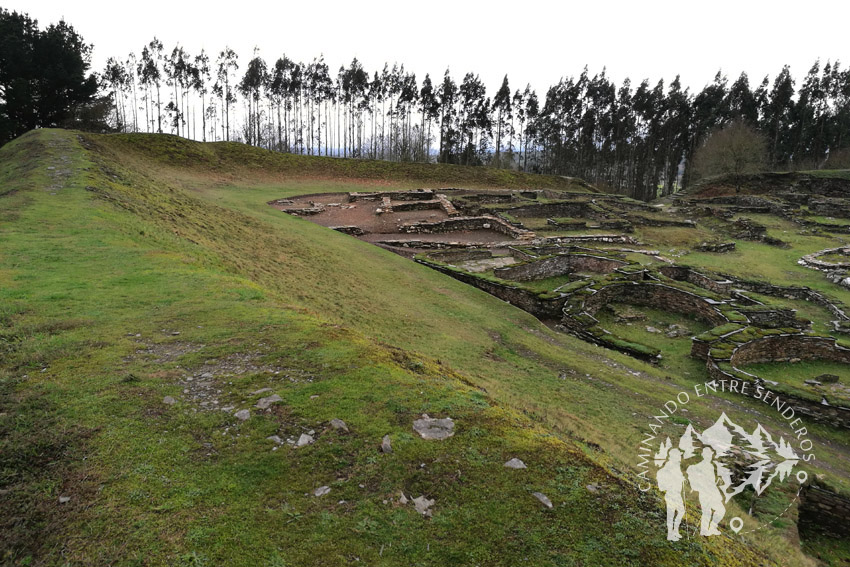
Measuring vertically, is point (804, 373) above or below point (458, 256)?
below

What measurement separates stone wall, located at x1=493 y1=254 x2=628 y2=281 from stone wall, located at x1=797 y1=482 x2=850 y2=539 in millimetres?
13649

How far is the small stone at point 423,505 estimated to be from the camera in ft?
12.5

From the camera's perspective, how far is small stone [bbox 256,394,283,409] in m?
5.23

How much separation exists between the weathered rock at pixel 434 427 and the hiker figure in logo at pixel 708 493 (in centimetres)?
262

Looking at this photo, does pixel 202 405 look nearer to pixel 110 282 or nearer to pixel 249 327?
pixel 249 327

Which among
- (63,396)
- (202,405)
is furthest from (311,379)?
(63,396)

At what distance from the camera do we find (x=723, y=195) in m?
49.9

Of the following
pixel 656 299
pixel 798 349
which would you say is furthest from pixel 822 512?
pixel 656 299

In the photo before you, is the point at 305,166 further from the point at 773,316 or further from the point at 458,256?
the point at 773,316

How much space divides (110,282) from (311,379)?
6347 millimetres

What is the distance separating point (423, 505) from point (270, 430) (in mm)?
2056

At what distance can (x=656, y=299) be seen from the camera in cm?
1738

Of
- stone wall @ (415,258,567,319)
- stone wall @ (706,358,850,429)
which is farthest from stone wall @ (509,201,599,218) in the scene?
stone wall @ (706,358,850,429)

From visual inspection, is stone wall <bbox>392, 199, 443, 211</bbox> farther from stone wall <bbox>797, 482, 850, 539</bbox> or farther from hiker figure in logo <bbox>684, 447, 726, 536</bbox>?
stone wall <bbox>797, 482, 850, 539</bbox>
